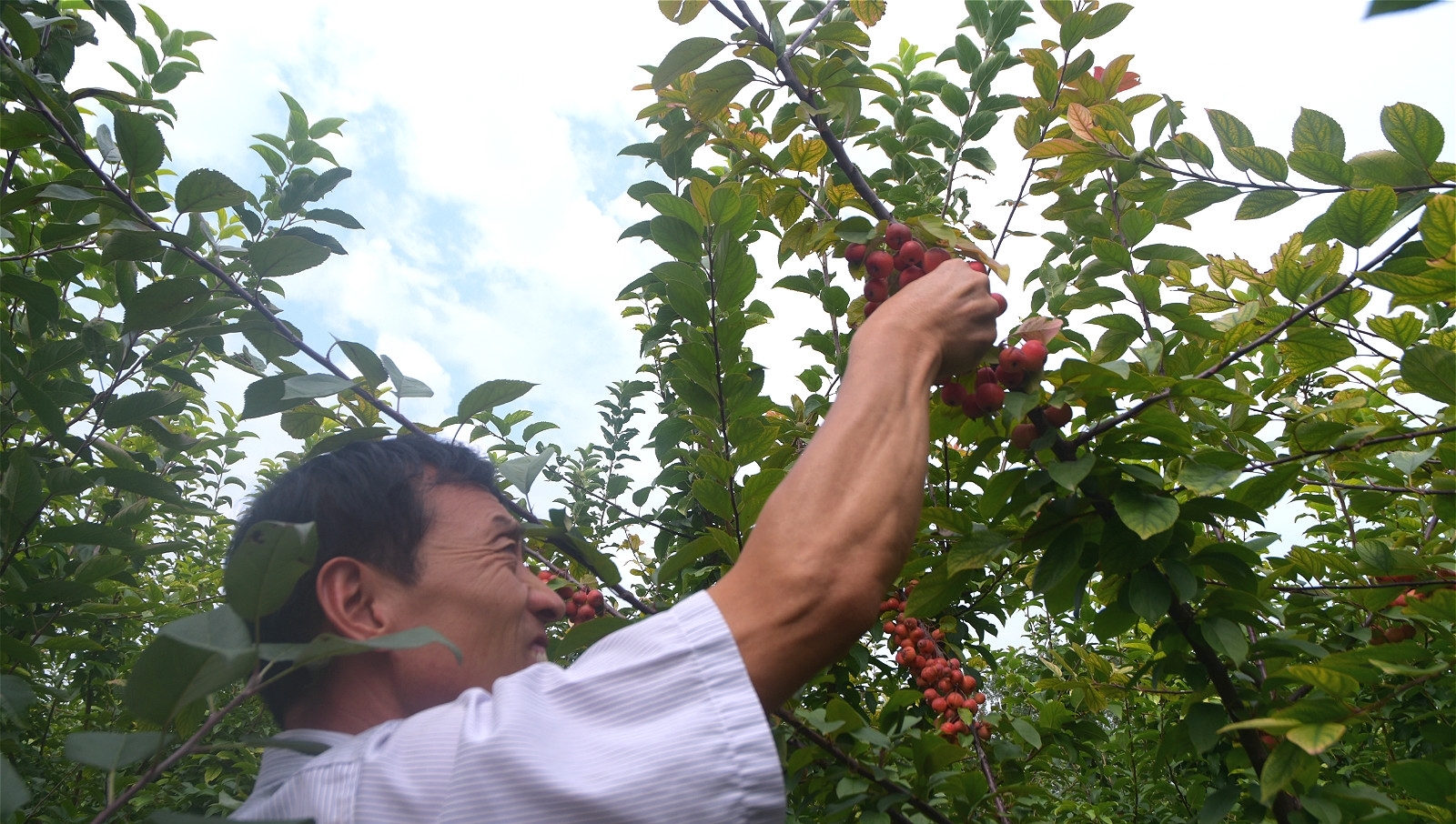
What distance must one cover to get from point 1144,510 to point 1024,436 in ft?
0.73

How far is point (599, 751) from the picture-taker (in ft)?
2.89

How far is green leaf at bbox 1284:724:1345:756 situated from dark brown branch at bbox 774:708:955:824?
0.73 m

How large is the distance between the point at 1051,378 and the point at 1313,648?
0.69 m

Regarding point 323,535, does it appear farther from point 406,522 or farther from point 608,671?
point 608,671

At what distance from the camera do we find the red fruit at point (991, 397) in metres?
1.45

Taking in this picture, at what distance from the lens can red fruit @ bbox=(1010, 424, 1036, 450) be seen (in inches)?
58.5

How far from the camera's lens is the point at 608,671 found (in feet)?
3.10

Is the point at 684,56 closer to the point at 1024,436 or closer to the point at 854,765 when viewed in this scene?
the point at 1024,436

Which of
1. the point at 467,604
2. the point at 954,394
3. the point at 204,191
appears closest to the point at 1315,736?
the point at 954,394

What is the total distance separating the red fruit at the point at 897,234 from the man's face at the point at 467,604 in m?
0.85

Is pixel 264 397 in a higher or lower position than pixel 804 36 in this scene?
lower

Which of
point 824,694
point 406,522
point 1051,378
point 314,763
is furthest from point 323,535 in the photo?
point 824,694

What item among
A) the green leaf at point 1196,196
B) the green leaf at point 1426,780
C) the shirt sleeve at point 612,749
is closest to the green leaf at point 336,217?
the shirt sleeve at point 612,749

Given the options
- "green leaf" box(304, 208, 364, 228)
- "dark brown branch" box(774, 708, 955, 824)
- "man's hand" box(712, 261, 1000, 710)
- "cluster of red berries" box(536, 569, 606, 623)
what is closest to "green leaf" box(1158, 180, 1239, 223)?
"man's hand" box(712, 261, 1000, 710)
